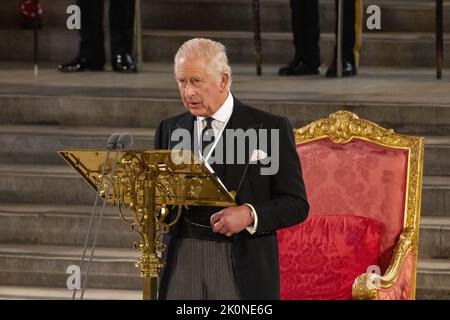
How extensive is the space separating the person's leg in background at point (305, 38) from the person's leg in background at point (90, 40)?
1.25 m

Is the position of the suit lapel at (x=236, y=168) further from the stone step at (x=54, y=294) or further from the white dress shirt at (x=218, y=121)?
the stone step at (x=54, y=294)

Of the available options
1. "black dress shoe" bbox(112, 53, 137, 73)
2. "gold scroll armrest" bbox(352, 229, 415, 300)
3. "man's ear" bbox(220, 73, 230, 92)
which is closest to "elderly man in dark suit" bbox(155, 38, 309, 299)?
"man's ear" bbox(220, 73, 230, 92)

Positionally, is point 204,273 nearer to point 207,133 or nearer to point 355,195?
point 207,133

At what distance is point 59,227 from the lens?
21.8 feet

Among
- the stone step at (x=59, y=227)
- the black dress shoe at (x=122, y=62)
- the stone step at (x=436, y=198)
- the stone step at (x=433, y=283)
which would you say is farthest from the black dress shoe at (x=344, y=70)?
the stone step at (x=433, y=283)

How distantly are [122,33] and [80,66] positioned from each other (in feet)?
1.21

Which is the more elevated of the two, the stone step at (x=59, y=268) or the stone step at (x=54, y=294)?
the stone step at (x=59, y=268)

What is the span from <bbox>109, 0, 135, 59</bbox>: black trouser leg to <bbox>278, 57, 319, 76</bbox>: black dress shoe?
3.41 ft

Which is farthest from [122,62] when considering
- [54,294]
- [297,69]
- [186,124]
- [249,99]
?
[186,124]

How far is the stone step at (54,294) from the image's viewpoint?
623cm
